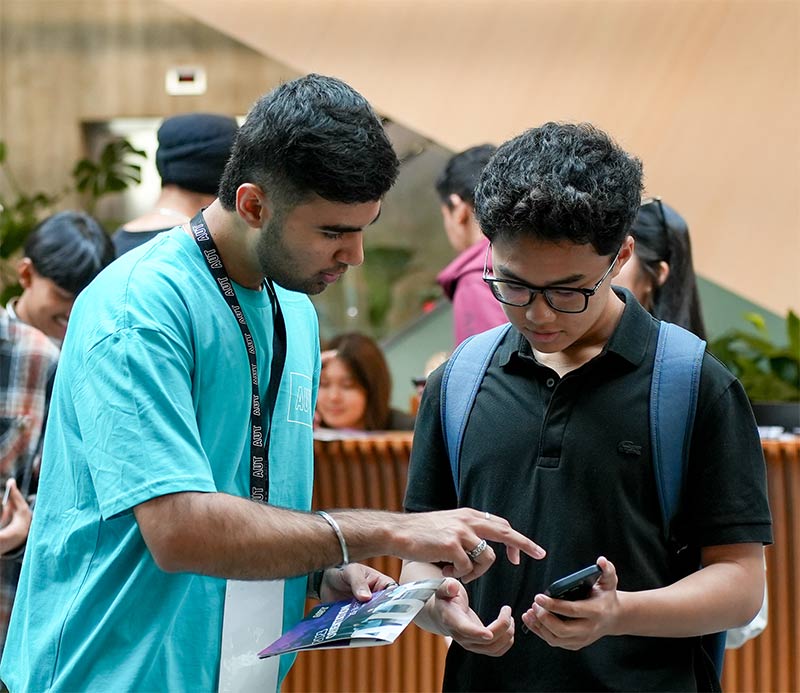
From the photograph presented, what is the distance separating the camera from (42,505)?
1.80m

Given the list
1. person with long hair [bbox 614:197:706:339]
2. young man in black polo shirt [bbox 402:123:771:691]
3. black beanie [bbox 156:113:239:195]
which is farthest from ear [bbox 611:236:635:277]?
black beanie [bbox 156:113:239:195]

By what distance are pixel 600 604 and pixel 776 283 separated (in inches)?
205

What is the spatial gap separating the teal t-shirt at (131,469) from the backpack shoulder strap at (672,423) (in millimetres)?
619

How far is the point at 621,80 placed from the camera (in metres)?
6.59

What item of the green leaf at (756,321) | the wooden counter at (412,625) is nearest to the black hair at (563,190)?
the wooden counter at (412,625)

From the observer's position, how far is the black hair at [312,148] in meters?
1.78

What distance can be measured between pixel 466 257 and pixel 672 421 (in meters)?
2.00

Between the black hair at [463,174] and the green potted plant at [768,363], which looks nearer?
the black hair at [463,174]

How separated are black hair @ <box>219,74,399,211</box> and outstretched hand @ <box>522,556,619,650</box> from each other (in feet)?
2.18

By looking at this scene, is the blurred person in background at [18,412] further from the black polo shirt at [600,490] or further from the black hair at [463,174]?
the black hair at [463,174]

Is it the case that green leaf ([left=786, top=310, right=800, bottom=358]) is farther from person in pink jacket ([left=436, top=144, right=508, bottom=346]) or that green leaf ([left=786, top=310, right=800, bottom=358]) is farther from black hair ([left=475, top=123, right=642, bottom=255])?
black hair ([left=475, top=123, right=642, bottom=255])

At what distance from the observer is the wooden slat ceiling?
6.47m

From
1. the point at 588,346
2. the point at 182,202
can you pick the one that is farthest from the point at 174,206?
the point at 588,346

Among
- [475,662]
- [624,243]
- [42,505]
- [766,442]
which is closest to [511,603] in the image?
[475,662]
